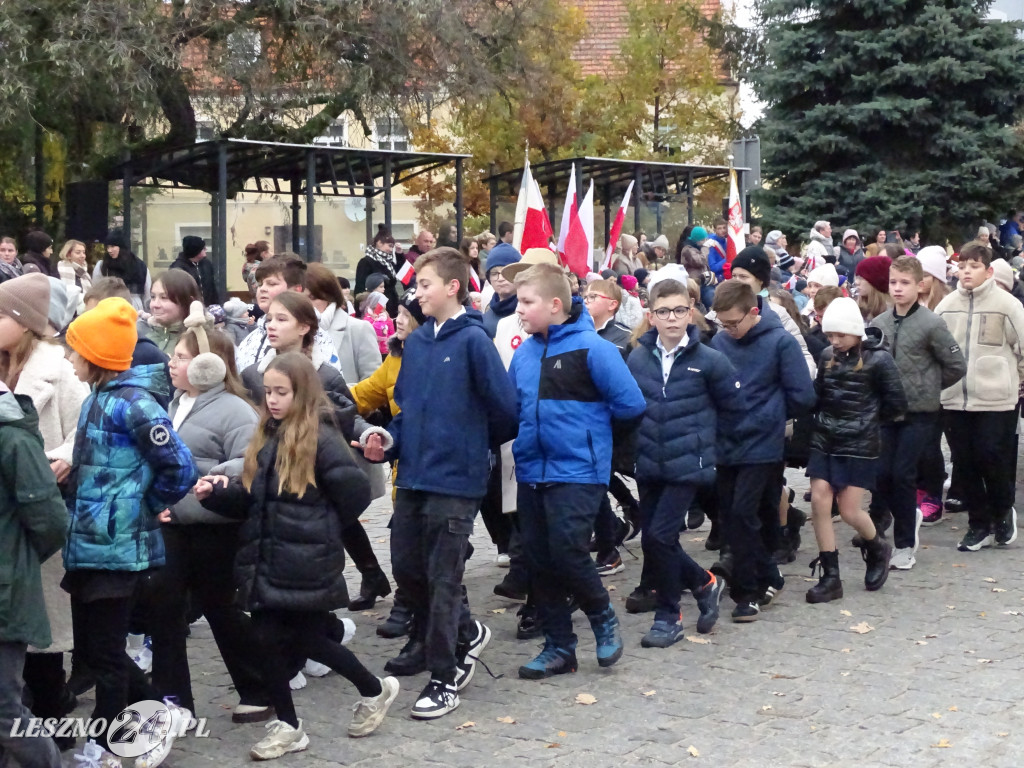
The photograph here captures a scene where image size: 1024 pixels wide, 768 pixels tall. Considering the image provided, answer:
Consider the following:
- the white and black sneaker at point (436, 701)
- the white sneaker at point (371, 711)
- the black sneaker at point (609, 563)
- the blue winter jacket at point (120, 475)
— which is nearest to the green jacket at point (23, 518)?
the blue winter jacket at point (120, 475)

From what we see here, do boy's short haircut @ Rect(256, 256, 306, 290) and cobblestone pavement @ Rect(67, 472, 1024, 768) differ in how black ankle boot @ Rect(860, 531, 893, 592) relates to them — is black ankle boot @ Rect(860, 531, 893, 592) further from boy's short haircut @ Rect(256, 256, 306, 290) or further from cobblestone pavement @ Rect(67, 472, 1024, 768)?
boy's short haircut @ Rect(256, 256, 306, 290)

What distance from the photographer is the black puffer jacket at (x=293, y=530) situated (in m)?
5.20

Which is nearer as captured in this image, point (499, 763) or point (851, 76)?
point (499, 763)

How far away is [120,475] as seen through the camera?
4965mm

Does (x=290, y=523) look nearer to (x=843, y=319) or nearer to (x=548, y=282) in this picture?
(x=548, y=282)

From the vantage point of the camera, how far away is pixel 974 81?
27.2 metres

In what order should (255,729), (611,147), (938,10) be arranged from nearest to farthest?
(255,729) → (938,10) → (611,147)

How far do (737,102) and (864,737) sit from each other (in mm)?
32004

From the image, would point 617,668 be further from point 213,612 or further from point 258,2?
point 258,2

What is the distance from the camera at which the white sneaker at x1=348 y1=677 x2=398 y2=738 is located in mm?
5555

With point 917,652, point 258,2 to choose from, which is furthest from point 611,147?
point 917,652

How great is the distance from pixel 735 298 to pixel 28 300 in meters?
3.59

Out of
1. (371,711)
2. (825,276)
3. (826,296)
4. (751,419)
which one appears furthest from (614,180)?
(371,711)

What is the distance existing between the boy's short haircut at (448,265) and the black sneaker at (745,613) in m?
2.41
